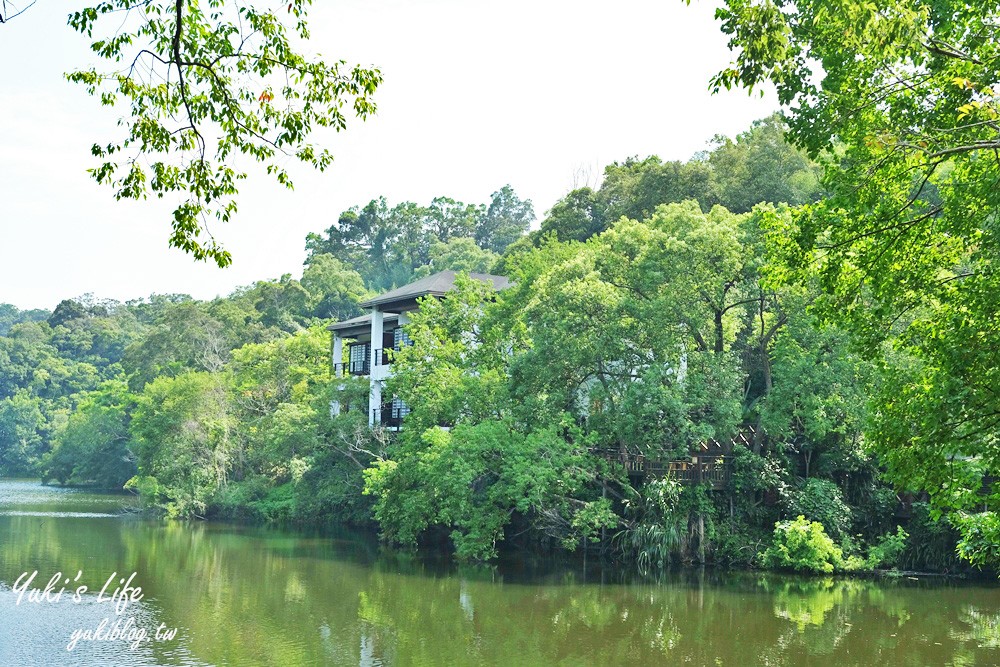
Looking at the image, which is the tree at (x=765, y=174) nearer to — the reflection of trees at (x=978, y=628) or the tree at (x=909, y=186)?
the reflection of trees at (x=978, y=628)

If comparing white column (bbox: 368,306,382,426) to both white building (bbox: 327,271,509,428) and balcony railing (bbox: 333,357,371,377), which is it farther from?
balcony railing (bbox: 333,357,371,377)

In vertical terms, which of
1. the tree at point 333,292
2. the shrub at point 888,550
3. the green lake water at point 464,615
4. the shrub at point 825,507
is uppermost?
the tree at point 333,292

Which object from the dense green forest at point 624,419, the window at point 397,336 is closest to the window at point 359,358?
the dense green forest at point 624,419

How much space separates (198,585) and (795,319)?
564 inches

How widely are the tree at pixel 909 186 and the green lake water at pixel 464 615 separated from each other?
728 cm

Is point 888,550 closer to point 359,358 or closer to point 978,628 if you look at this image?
point 978,628

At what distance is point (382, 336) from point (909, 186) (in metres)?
27.6

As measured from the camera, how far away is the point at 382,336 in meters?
34.8

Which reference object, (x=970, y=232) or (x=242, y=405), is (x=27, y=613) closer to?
(x=970, y=232)

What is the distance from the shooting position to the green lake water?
1434 centimetres

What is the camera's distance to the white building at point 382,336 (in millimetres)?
33062

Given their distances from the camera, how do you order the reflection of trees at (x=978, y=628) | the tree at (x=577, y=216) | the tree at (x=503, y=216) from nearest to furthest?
the reflection of trees at (x=978, y=628) → the tree at (x=577, y=216) → the tree at (x=503, y=216)

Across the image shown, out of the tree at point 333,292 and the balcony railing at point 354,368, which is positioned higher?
the tree at point 333,292

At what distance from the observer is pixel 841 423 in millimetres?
21219
